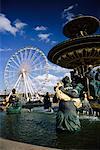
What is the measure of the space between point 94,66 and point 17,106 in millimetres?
4234

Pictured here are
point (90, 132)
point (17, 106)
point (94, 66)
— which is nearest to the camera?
point (90, 132)

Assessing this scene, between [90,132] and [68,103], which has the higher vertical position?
[68,103]

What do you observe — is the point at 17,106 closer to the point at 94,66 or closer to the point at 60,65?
the point at 60,65

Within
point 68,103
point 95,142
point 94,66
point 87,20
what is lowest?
point 95,142

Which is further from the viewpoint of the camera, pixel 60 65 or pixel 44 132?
pixel 60 65

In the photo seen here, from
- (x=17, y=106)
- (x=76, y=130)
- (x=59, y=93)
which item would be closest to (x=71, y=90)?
(x=59, y=93)

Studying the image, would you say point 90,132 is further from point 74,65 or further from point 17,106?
point 17,106

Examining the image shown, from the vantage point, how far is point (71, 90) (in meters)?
5.44

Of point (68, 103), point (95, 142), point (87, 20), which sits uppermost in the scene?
point (87, 20)

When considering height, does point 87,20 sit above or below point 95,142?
above

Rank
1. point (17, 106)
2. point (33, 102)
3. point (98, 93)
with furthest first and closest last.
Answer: point (33, 102) < point (17, 106) < point (98, 93)

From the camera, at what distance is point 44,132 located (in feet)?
19.4

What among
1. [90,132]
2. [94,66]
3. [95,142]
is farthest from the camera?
[94,66]

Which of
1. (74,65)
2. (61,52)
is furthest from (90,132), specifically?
(74,65)
